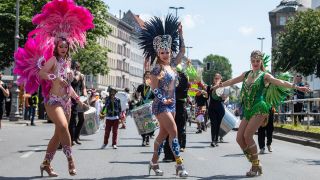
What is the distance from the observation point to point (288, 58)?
63781mm

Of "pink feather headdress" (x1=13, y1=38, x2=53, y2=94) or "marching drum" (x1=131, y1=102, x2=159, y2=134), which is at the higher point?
"pink feather headdress" (x1=13, y1=38, x2=53, y2=94)

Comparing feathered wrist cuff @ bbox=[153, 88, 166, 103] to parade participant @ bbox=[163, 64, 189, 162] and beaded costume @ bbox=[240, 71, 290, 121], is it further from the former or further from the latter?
parade participant @ bbox=[163, 64, 189, 162]

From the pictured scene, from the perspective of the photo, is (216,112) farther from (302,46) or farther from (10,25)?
(302,46)

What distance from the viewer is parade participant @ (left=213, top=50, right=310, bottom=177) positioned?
10922 mm

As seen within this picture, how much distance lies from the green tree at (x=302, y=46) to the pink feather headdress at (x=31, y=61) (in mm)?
53335

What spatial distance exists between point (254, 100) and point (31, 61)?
3.54 metres

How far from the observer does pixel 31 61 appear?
33.1 feet

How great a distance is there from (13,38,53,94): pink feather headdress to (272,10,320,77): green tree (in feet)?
175

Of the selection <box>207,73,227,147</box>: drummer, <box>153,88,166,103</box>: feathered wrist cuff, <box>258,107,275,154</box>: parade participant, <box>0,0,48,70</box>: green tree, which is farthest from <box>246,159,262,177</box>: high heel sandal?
<box>0,0,48,70</box>: green tree

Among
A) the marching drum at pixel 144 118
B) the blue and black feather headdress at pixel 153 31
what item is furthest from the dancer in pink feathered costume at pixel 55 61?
the marching drum at pixel 144 118

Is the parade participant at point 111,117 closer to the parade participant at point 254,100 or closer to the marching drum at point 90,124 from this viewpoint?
the marching drum at point 90,124

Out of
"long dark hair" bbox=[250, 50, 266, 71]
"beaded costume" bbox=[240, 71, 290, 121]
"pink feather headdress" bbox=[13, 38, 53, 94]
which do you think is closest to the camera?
"pink feather headdress" bbox=[13, 38, 53, 94]

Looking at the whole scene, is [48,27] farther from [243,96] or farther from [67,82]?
[243,96]

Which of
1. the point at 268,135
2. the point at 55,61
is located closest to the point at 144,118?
the point at 268,135
